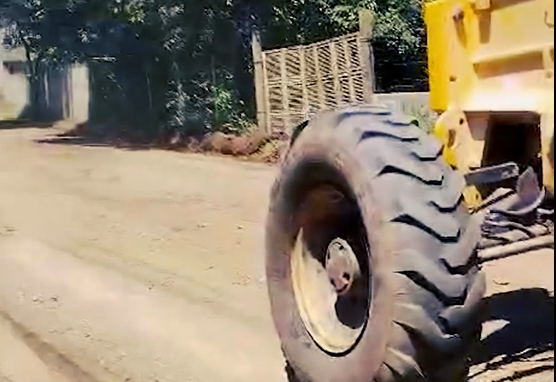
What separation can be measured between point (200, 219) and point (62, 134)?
17.1 meters

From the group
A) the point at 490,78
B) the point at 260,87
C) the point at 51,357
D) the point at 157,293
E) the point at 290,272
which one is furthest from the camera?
the point at 260,87

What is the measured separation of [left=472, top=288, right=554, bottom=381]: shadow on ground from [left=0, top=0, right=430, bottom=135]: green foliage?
1151cm

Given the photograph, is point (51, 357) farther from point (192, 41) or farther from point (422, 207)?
point (192, 41)

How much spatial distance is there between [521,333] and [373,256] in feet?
5.69

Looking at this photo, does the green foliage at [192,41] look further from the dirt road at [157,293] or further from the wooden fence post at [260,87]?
the dirt road at [157,293]

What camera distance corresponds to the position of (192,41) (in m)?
20.2

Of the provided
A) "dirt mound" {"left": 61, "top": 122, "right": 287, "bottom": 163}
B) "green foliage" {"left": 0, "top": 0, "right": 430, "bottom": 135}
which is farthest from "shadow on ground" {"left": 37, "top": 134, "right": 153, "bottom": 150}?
"green foliage" {"left": 0, "top": 0, "right": 430, "bottom": 135}

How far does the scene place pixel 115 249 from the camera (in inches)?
349

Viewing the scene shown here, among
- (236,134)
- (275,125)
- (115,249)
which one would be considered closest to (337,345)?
(115,249)

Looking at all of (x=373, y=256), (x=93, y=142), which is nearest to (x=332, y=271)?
(x=373, y=256)

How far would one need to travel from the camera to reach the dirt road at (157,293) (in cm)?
538

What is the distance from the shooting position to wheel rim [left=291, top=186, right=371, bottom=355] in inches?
171

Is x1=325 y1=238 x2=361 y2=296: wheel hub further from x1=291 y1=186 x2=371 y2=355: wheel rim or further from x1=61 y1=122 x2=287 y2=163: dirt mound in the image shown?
x1=61 y1=122 x2=287 y2=163: dirt mound

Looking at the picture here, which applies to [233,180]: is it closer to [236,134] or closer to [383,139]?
[236,134]
